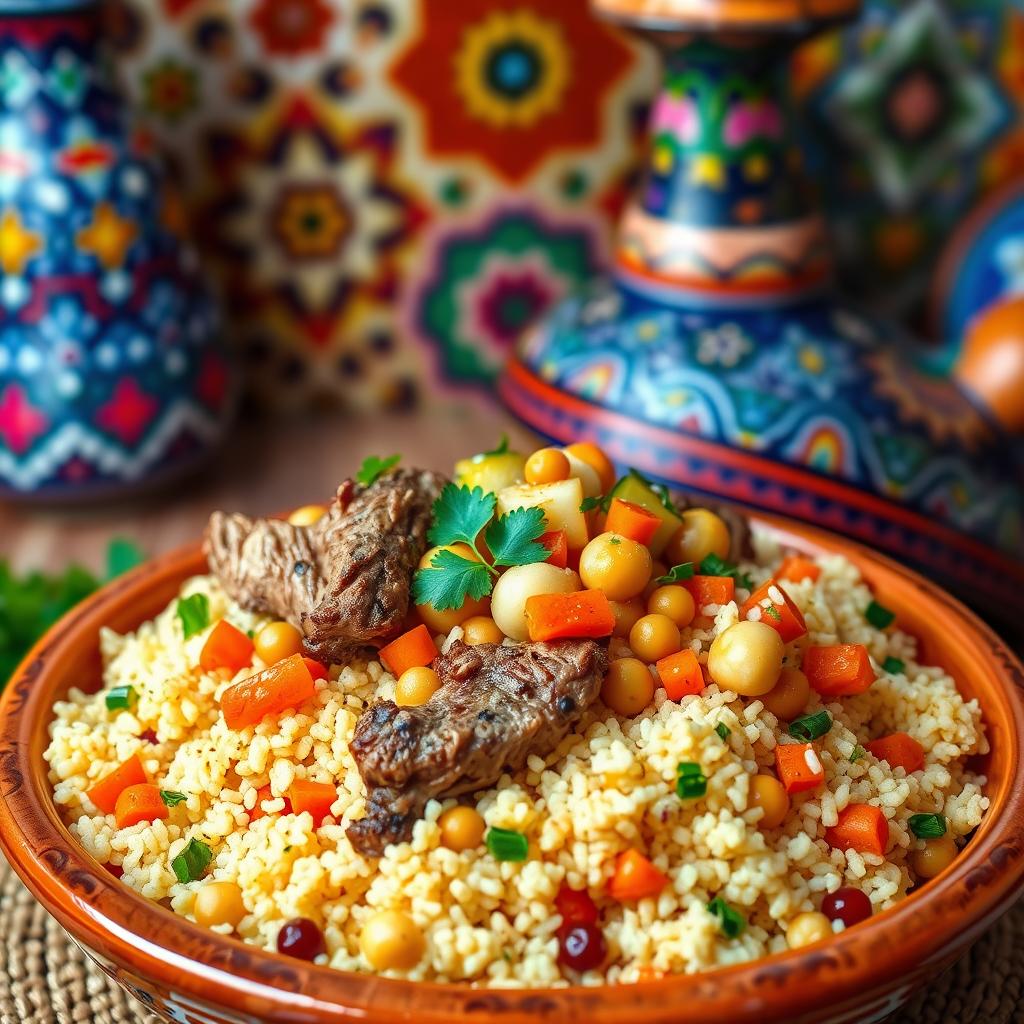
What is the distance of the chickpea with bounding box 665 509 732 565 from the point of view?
2.11m

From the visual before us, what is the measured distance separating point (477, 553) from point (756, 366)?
1.47 meters

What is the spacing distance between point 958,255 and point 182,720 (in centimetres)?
297

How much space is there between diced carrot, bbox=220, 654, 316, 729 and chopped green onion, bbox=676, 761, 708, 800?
1.82ft

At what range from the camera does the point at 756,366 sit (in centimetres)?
319

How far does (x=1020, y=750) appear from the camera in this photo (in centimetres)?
188

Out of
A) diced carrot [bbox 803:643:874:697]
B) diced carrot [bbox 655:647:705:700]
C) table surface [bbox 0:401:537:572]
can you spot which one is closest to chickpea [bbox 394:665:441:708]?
diced carrot [bbox 655:647:705:700]

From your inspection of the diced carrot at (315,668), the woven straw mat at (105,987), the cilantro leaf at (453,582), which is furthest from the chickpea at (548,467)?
the woven straw mat at (105,987)

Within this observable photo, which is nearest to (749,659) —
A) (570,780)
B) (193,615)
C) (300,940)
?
(570,780)

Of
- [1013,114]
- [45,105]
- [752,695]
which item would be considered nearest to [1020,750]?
[752,695]

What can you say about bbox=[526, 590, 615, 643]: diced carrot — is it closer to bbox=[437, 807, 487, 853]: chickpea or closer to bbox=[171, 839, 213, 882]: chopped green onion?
bbox=[437, 807, 487, 853]: chickpea

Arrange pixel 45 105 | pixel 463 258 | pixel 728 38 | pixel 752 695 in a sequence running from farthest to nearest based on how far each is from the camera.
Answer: pixel 463 258, pixel 45 105, pixel 728 38, pixel 752 695

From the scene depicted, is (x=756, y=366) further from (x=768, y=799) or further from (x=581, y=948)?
(x=581, y=948)

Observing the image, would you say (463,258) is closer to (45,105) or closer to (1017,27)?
(45,105)

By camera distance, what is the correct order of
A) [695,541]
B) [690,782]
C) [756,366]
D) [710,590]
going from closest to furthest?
[690,782] < [710,590] < [695,541] < [756,366]
